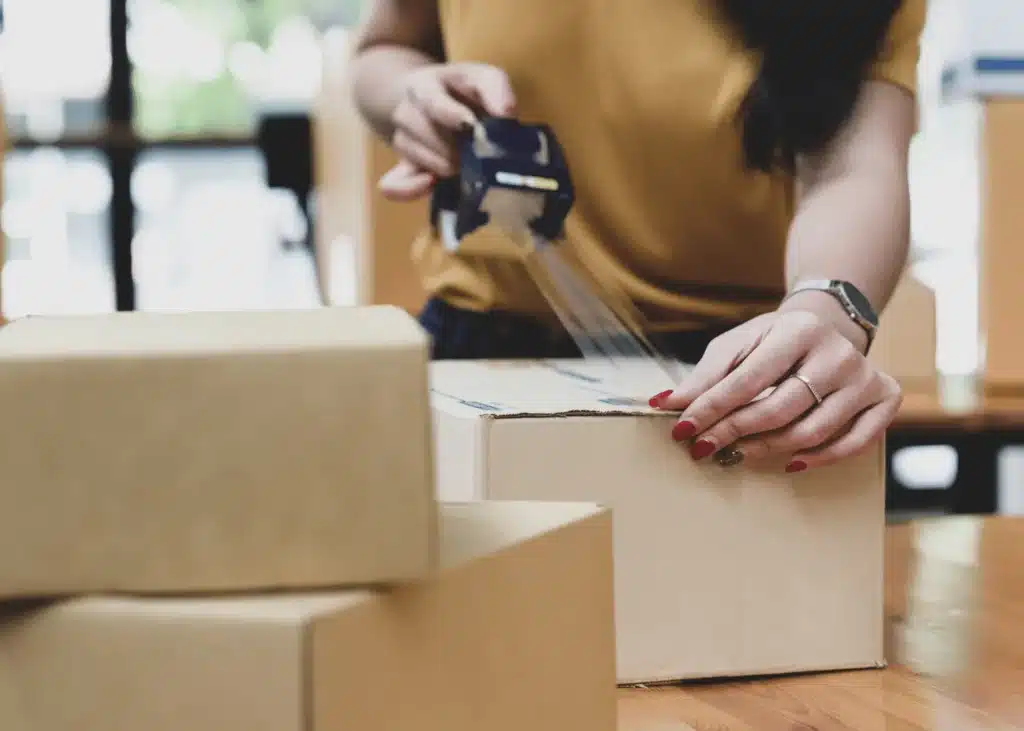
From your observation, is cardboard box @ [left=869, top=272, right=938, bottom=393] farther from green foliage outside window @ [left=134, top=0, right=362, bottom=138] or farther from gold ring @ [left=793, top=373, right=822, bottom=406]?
green foliage outside window @ [left=134, top=0, right=362, bottom=138]

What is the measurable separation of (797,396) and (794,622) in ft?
0.50

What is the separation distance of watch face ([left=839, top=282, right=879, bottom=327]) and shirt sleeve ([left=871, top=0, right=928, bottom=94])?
213mm

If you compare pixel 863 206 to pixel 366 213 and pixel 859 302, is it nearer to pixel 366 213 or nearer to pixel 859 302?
pixel 859 302

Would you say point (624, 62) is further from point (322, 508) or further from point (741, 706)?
point (322, 508)

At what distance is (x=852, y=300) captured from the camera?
88cm

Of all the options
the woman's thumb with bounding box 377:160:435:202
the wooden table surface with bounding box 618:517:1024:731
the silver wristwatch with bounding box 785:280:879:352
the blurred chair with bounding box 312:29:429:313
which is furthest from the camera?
the blurred chair with bounding box 312:29:429:313

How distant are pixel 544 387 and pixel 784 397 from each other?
184 millimetres

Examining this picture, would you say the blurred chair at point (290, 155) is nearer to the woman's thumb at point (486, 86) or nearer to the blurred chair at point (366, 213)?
the blurred chair at point (366, 213)

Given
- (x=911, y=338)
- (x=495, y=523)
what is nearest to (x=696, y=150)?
(x=495, y=523)

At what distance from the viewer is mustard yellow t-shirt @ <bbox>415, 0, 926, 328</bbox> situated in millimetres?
1051

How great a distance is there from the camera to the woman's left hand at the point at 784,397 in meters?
0.78

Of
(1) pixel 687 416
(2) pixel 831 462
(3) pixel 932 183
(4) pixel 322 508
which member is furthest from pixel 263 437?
(3) pixel 932 183

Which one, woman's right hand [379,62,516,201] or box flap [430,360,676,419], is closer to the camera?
box flap [430,360,676,419]

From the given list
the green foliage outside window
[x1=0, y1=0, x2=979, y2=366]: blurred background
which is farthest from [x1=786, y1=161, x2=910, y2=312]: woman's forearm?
the green foliage outside window
